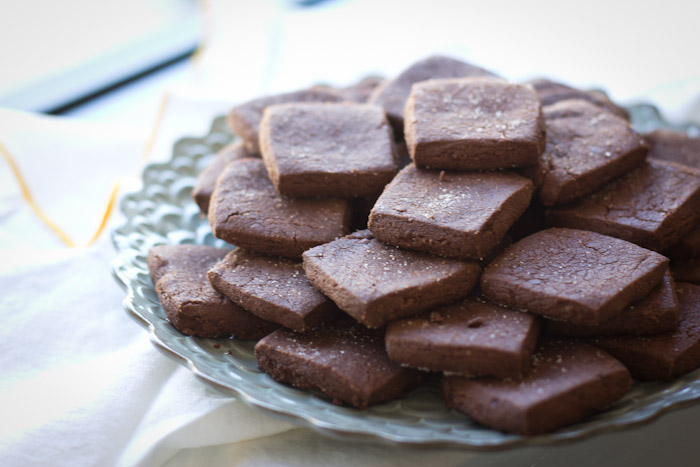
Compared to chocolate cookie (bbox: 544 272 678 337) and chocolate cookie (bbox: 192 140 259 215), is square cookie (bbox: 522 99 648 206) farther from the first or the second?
chocolate cookie (bbox: 192 140 259 215)

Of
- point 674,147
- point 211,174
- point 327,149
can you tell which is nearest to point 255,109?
point 211,174

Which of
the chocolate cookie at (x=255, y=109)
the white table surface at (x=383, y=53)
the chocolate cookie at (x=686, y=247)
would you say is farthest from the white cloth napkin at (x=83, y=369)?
the chocolate cookie at (x=686, y=247)

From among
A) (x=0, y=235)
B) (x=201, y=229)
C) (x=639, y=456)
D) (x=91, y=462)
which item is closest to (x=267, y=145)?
(x=201, y=229)

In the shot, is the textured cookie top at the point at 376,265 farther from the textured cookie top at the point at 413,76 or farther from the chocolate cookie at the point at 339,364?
the textured cookie top at the point at 413,76

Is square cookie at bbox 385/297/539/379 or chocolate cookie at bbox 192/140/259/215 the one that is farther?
chocolate cookie at bbox 192/140/259/215

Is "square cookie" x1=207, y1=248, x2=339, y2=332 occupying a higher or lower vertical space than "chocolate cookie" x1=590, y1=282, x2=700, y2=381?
lower

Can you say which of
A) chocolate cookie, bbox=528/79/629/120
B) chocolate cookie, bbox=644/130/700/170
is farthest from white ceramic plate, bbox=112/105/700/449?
chocolate cookie, bbox=528/79/629/120
